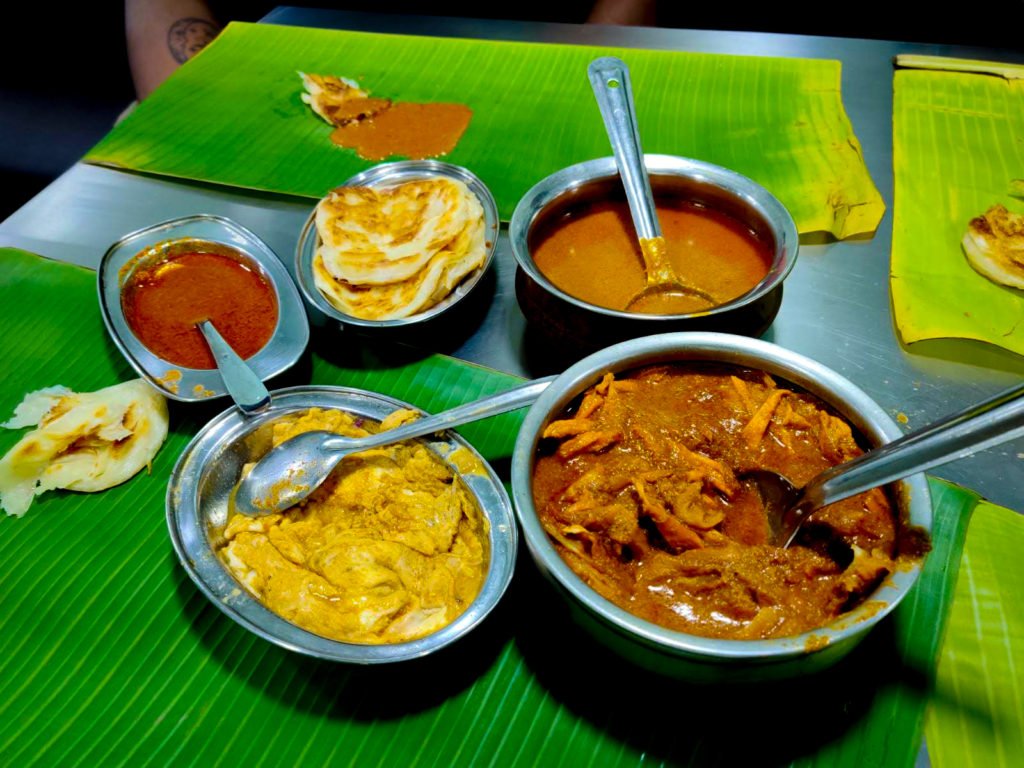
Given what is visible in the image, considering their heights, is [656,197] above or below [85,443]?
above

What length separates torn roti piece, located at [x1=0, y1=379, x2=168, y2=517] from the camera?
188cm

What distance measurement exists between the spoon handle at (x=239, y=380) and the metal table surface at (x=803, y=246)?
0.37 metres

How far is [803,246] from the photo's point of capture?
2.46 meters

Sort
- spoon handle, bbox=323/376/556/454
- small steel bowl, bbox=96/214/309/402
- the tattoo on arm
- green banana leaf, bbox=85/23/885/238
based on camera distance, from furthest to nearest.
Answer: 1. the tattoo on arm
2. green banana leaf, bbox=85/23/885/238
3. small steel bowl, bbox=96/214/309/402
4. spoon handle, bbox=323/376/556/454

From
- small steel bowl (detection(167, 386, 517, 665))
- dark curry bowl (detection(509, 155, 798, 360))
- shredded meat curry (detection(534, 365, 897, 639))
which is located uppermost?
dark curry bowl (detection(509, 155, 798, 360))

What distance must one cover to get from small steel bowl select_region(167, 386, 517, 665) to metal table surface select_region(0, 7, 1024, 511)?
465 mm

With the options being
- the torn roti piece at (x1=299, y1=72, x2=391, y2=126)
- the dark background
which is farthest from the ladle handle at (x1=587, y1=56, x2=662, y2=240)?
the dark background

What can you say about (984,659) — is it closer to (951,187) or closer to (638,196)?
(638,196)

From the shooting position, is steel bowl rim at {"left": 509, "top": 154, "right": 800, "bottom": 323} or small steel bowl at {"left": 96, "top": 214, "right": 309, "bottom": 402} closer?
steel bowl rim at {"left": 509, "top": 154, "right": 800, "bottom": 323}

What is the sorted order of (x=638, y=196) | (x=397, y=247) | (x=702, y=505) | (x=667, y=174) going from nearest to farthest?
(x=702, y=505), (x=638, y=196), (x=667, y=174), (x=397, y=247)

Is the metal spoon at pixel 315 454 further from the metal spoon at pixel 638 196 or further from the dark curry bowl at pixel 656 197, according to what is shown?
the metal spoon at pixel 638 196

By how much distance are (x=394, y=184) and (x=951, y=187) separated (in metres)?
2.01

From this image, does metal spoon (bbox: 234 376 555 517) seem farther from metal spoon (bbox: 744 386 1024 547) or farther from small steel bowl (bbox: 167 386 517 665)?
metal spoon (bbox: 744 386 1024 547)

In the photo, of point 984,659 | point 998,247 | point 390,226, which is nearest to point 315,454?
point 390,226
